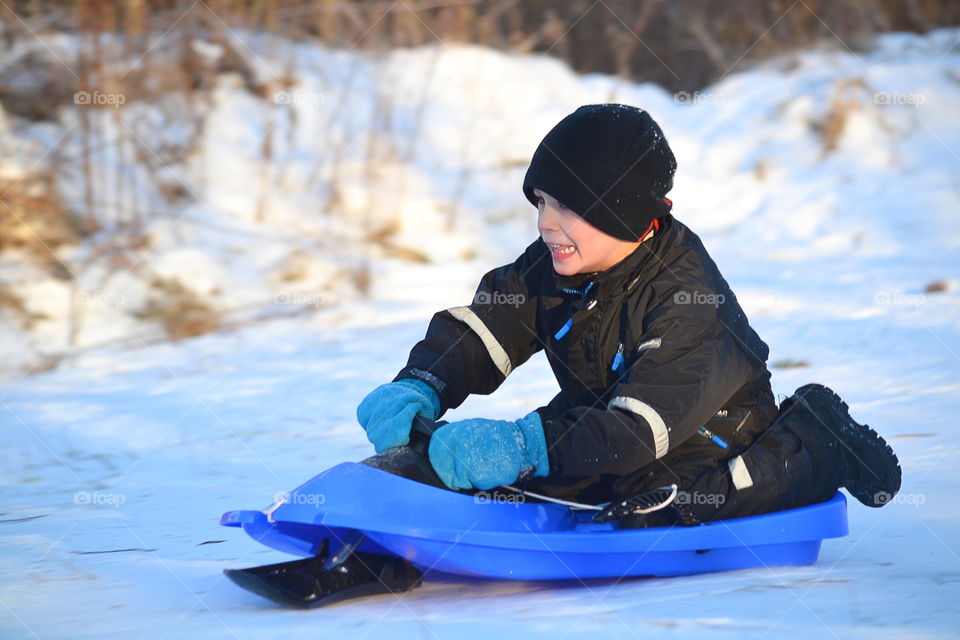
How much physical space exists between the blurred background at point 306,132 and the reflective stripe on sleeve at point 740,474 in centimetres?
378

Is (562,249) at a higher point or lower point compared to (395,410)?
higher

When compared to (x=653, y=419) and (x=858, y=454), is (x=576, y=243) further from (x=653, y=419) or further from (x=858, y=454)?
(x=858, y=454)

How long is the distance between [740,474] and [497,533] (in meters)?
0.55

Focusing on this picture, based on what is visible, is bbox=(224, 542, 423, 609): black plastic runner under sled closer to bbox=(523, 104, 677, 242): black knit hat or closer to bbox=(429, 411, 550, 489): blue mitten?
bbox=(429, 411, 550, 489): blue mitten

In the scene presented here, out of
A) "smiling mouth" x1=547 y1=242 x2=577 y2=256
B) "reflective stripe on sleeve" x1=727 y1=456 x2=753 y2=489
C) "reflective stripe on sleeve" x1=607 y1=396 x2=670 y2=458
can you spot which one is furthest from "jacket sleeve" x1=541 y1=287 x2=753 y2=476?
"smiling mouth" x1=547 y1=242 x2=577 y2=256

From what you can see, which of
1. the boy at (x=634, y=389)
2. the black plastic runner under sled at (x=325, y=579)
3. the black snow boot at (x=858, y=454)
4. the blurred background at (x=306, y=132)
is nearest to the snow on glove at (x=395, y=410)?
the boy at (x=634, y=389)

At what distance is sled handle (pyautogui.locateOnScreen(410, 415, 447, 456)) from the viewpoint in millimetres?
2311

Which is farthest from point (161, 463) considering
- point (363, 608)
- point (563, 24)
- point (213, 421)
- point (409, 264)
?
point (563, 24)

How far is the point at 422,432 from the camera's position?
234 cm

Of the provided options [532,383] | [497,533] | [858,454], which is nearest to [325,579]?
[497,533]

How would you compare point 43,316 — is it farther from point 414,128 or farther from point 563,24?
point 563,24

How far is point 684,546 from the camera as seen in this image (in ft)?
7.38

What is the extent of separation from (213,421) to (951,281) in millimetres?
3683

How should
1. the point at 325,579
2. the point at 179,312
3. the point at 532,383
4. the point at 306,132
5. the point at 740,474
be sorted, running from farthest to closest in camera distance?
the point at 306,132
the point at 179,312
the point at 532,383
the point at 740,474
the point at 325,579
